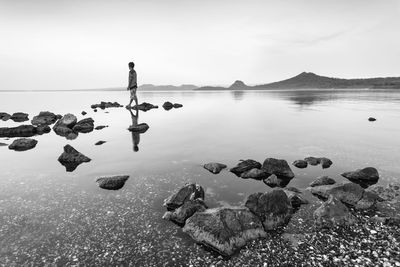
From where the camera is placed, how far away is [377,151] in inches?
819

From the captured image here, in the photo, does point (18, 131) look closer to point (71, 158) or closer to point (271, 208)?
point (71, 158)

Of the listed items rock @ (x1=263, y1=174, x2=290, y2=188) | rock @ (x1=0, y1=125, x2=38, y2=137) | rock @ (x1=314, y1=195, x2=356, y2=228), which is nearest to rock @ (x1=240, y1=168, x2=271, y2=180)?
rock @ (x1=263, y1=174, x2=290, y2=188)

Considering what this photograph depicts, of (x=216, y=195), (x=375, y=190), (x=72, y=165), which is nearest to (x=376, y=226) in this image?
(x=375, y=190)

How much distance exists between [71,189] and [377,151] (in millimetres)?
22781

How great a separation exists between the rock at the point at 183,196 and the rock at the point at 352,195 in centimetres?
613

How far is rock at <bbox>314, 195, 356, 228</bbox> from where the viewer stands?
406 inches

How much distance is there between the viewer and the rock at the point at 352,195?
1175cm

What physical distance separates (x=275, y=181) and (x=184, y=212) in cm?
622

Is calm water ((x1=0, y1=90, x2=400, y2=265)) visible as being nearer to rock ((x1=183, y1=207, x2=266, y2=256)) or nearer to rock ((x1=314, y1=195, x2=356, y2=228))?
rock ((x1=183, y1=207, x2=266, y2=256))

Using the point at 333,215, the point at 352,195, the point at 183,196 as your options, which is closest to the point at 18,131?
the point at 183,196

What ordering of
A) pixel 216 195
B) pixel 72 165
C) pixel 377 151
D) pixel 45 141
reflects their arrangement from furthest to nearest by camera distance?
pixel 45 141 → pixel 377 151 → pixel 72 165 → pixel 216 195

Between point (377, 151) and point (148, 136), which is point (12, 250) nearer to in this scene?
point (148, 136)

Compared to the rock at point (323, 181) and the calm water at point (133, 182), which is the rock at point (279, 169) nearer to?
the calm water at point (133, 182)

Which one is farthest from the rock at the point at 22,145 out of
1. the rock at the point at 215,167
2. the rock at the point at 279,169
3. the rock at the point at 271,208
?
the rock at the point at 271,208
